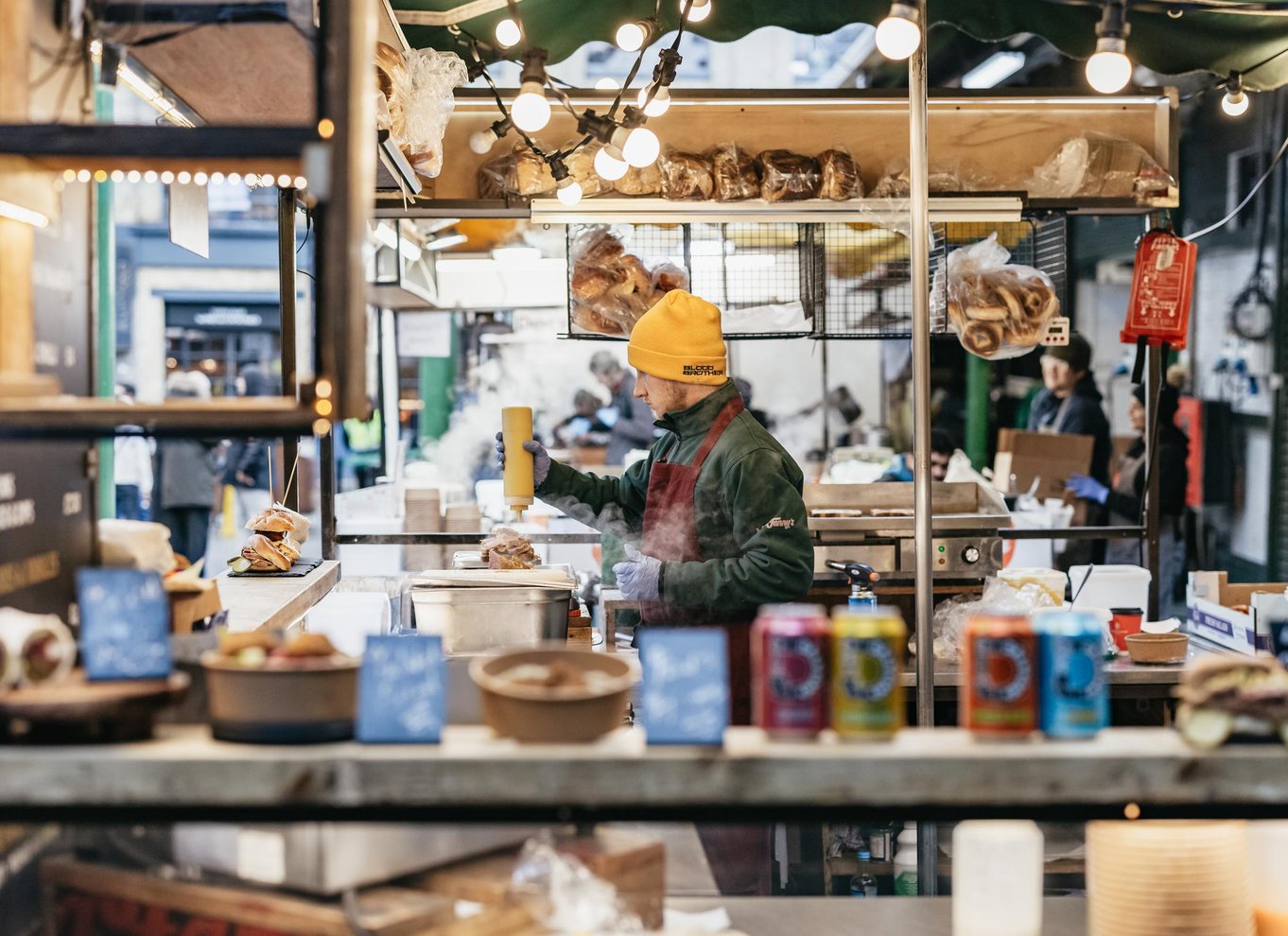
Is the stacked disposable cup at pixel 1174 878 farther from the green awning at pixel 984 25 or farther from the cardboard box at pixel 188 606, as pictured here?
the green awning at pixel 984 25

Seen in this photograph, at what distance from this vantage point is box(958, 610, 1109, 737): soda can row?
1.80 metres

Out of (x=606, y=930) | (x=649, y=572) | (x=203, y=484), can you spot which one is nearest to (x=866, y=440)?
(x=203, y=484)

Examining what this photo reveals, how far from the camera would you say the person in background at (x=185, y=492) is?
32.6 ft

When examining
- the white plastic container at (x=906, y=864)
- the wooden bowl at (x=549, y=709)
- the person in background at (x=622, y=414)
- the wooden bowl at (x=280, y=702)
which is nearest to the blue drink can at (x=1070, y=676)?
the wooden bowl at (x=549, y=709)

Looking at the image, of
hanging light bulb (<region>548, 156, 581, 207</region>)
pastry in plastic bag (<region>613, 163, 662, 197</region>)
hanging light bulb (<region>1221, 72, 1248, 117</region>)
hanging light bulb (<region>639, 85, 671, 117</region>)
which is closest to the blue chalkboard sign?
hanging light bulb (<region>639, 85, 671, 117</region>)

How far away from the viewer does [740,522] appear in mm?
3936

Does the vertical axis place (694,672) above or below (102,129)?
below

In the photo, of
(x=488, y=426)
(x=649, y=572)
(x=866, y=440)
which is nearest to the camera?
(x=649, y=572)

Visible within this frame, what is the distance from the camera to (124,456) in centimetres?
1075

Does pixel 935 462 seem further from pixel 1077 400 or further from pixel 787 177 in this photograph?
pixel 787 177

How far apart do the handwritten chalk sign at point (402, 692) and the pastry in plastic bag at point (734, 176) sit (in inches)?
151

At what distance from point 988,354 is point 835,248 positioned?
0.83 meters

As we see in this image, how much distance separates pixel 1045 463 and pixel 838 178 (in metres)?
3.12

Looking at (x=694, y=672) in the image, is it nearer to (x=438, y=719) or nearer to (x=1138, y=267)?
(x=438, y=719)
